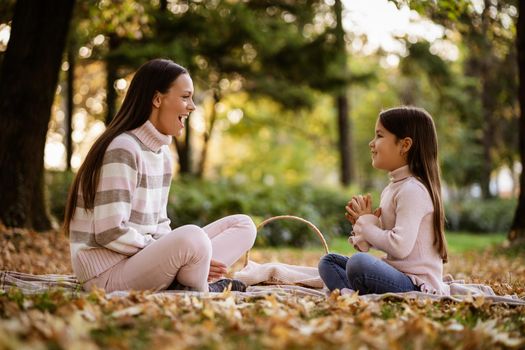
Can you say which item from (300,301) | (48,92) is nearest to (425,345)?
(300,301)

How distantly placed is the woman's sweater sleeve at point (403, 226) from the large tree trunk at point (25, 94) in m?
4.39

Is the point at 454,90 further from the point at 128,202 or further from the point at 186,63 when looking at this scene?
the point at 128,202

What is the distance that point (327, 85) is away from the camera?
14.3 meters

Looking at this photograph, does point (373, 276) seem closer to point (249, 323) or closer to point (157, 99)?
point (249, 323)

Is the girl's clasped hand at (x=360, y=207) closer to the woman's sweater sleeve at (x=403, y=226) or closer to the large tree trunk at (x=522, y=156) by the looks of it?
the woman's sweater sleeve at (x=403, y=226)

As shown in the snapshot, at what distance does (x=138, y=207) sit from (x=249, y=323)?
1257 millimetres

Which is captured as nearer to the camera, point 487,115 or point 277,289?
point 277,289

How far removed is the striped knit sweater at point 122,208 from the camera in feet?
12.1

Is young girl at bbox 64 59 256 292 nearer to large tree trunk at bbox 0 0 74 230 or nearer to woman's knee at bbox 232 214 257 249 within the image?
woman's knee at bbox 232 214 257 249

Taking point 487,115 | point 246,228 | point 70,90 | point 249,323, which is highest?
point 70,90

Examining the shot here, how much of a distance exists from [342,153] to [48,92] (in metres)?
11.0

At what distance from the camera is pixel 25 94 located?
6.92 meters

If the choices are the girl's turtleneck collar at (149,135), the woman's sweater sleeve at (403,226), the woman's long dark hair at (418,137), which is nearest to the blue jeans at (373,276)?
the woman's sweater sleeve at (403,226)

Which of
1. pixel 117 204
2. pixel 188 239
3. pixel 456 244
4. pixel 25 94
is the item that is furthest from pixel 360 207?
pixel 456 244
